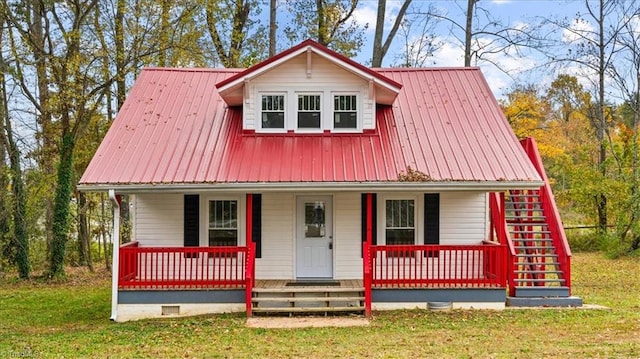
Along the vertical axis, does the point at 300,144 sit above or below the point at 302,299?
above

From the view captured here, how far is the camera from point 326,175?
12.2 metres

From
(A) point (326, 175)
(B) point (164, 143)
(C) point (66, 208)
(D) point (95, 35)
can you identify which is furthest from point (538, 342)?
(D) point (95, 35)

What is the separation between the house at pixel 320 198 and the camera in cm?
1193

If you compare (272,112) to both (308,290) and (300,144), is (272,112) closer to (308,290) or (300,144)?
(300,144)

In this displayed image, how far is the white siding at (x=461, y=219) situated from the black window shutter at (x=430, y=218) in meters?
0.19

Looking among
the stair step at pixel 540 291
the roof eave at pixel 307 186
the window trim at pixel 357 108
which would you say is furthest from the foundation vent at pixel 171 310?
the stair step at pixel 540 291

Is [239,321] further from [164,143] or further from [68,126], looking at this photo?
[68,126]

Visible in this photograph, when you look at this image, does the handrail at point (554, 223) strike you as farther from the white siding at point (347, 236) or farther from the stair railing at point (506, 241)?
the white siding at point (347, 236)

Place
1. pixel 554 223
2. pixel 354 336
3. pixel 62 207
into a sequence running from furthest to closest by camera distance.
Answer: pixel 62 207 → pixel 554 223 → pixel 354 336

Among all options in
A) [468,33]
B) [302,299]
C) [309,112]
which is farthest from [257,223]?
[468,33]

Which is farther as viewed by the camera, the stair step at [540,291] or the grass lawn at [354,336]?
the stair step at [540,291]

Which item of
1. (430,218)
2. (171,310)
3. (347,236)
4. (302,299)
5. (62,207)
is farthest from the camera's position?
(62,207)

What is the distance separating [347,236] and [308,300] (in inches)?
88.5

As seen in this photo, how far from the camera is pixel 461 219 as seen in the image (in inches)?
531
